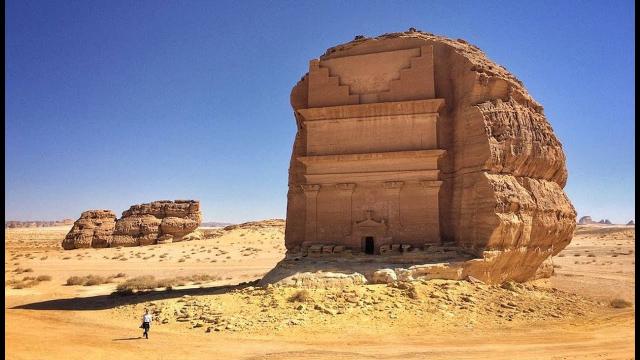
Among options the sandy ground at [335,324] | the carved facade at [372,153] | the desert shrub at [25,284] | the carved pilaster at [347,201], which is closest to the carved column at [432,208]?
the carved facade at [372,153]

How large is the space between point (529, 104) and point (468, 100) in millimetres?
3031

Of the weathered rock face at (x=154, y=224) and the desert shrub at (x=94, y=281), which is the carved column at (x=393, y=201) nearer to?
the desert shrub at (x=94, y=281)

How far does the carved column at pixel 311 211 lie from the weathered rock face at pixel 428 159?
0.04 meters

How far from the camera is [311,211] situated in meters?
17.3

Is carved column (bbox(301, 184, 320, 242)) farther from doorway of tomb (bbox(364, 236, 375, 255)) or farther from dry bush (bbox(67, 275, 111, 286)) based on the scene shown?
dry bush (bbox(67, 275, 111, 286))

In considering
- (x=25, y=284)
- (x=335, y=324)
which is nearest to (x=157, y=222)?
(x=25, y=284)

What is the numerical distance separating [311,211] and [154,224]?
34564mm

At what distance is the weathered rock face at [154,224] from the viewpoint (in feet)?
151

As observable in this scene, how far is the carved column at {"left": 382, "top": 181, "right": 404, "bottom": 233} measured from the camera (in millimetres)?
16172

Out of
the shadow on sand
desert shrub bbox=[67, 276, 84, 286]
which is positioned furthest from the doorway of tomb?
desert shrub bbox=[67, 276, 84, 286]

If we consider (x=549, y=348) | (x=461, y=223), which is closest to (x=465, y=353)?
(x=549, y=348)

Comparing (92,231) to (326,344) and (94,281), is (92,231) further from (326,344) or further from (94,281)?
(326,344)

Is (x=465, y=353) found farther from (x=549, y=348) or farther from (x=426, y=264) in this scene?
(x=426, y=264)

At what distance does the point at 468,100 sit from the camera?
53.1ft
